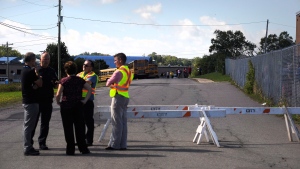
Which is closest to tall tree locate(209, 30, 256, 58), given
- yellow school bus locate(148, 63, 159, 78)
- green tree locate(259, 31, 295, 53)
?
green tree locate(259, 31, 295, 53)

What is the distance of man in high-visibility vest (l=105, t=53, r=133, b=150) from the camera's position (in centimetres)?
884

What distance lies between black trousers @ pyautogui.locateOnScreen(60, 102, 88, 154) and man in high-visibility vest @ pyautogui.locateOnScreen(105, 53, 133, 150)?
2.19 feet

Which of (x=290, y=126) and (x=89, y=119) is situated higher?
(x=89, y=119)

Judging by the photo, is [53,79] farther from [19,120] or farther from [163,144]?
[19,120]

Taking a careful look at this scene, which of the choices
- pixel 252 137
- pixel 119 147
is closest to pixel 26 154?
pixel 119 147

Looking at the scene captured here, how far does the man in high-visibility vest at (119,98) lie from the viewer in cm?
884

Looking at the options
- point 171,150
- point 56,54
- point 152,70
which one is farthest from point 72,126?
point 56,54

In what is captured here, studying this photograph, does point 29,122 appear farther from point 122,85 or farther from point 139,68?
point 139,68

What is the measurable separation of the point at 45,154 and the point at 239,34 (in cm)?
6757

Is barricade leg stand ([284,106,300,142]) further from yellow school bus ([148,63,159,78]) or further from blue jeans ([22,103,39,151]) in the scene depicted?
yellow school bus ([148,63,159,78])

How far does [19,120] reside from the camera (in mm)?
13992

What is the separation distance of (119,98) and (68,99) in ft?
3.39

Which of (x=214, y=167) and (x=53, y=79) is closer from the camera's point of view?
(x=214, y=167)

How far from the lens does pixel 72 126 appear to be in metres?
8.49
